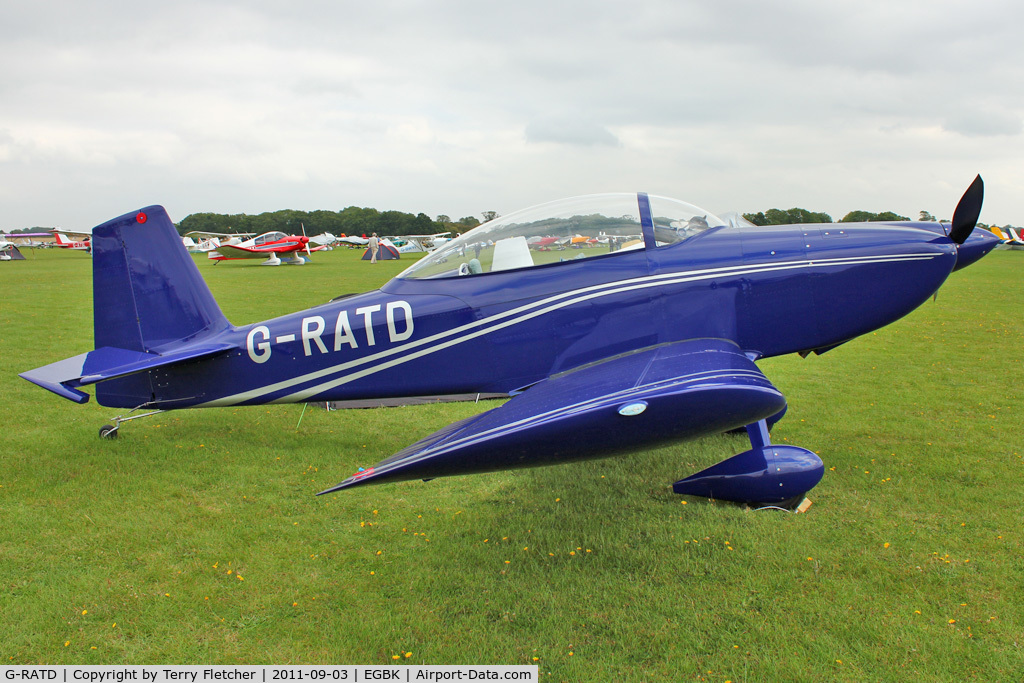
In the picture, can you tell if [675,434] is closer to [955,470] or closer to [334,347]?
[334,347]

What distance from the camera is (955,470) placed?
15.5ft

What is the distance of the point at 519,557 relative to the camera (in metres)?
3.62

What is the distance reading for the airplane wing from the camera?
3.01 m

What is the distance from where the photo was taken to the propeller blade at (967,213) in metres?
3.92

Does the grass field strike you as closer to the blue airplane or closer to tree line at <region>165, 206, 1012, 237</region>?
the blue airplane

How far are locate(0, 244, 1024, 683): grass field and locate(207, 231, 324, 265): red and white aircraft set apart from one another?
32.5 metres

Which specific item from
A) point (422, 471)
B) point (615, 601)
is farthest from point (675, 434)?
point (422, 471)

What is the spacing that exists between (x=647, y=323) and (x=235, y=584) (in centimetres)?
292

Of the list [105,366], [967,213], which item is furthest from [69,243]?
[967,213]

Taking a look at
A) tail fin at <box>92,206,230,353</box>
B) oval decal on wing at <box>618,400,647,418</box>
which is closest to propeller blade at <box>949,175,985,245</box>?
oval decal on wing at <box>618,400,647,418</box>

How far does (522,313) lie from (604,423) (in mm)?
1377

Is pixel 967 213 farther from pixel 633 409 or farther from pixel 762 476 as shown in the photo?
pixel 633 409

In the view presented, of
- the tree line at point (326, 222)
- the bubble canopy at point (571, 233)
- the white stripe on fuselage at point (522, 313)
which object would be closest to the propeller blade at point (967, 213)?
the white stripe on fuselage at point (522, 313)

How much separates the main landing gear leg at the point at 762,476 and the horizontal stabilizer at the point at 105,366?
3771 millimetres
